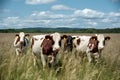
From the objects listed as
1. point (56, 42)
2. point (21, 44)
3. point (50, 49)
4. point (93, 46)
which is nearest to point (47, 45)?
point (50, 49)

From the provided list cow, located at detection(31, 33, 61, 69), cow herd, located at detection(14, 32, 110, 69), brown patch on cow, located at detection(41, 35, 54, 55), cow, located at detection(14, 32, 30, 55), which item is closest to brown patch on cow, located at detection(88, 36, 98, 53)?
cow herd, located at detection(14, 32, 110, 69)

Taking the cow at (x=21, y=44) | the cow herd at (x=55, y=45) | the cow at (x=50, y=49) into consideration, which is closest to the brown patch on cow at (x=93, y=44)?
the cow herd at (x=55, y=45)

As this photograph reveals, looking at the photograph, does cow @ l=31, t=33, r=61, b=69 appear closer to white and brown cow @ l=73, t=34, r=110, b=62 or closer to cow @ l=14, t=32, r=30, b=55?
white and brown cow @ l=73, t=34, r=110, b=62

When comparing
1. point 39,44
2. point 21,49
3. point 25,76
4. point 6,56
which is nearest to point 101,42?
point 39,44

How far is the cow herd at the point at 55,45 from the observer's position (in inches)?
437

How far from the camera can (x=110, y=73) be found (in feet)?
30.5

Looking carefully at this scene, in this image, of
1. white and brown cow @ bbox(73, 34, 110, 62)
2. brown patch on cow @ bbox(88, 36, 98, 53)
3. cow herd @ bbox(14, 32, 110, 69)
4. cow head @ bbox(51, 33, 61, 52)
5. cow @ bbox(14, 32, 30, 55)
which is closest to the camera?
cow head @ bbox(51, 33, 61, 52)

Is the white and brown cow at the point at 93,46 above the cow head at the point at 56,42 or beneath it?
beneath

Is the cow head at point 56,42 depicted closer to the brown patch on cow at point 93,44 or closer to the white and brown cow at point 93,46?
the white and brown cow at point 93,46

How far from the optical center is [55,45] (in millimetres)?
11125

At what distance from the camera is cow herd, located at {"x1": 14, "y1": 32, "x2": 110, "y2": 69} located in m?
11.1

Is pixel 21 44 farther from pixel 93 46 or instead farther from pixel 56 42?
pixel 56 42

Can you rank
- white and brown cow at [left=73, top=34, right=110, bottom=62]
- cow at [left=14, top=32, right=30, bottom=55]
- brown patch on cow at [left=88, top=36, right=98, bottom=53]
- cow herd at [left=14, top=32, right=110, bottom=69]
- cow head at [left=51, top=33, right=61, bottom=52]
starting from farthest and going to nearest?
1. cow at [left=14, top=32, right=30, bottom=55]
2. brown patch on cow at [left=88, top=36, right=98, bottom=53]
3. white and brown cow at [left=73, top=34, right=110, bottom=62]
4. cow herd at [left=14, top=32, right=110, bottom=69]
5. cow head at [left=51, top=33, right=61, bottom=52]

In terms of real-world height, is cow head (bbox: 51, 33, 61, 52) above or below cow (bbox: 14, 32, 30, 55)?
above
